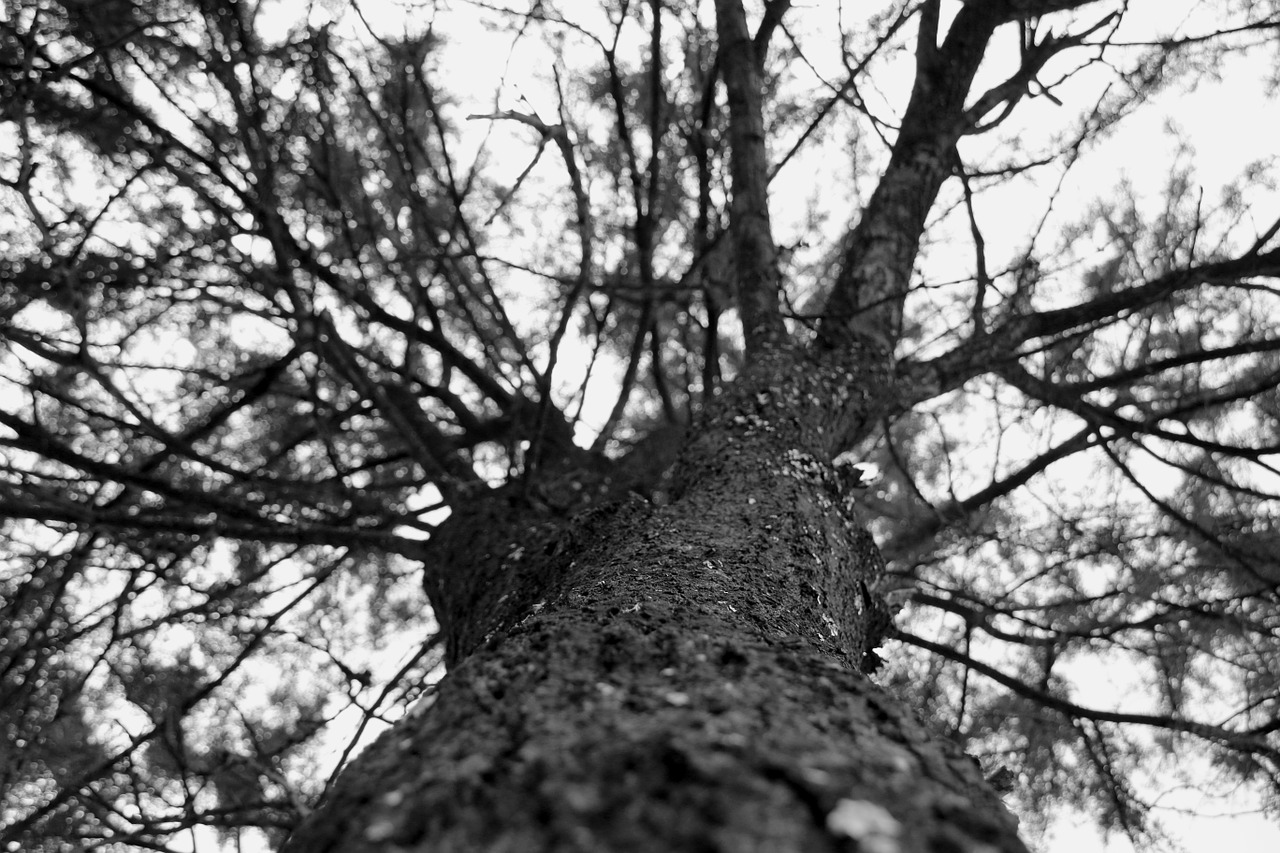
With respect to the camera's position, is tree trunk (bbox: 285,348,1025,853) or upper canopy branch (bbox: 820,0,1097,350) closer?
tree trunk (bbox: 285,348,1025,853)

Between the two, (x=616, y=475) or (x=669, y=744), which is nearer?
(x=669, y=744)

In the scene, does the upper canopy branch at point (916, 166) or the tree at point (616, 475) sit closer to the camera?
the tree at point (616, 475)

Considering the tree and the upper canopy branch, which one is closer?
the tree

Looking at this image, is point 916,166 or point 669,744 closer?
point 669,744

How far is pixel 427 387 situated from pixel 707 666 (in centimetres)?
197

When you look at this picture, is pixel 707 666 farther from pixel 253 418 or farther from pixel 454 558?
pixel 253 418

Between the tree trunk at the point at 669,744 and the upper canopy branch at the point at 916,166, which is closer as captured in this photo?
the tree trunk at the point at 669,744

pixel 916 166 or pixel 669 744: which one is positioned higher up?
pixel 916 166

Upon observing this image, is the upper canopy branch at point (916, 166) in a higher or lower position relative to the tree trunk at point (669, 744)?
higher

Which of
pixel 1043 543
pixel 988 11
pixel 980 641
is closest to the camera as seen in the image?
pixel 988 11

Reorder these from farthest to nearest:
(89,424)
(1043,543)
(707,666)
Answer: (1043,543) < (89,424) < (707,666)

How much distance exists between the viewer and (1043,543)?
280cm

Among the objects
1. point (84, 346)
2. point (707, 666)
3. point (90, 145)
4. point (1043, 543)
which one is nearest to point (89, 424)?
point (90, 145)

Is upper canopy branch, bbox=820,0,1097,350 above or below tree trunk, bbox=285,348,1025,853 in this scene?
above
